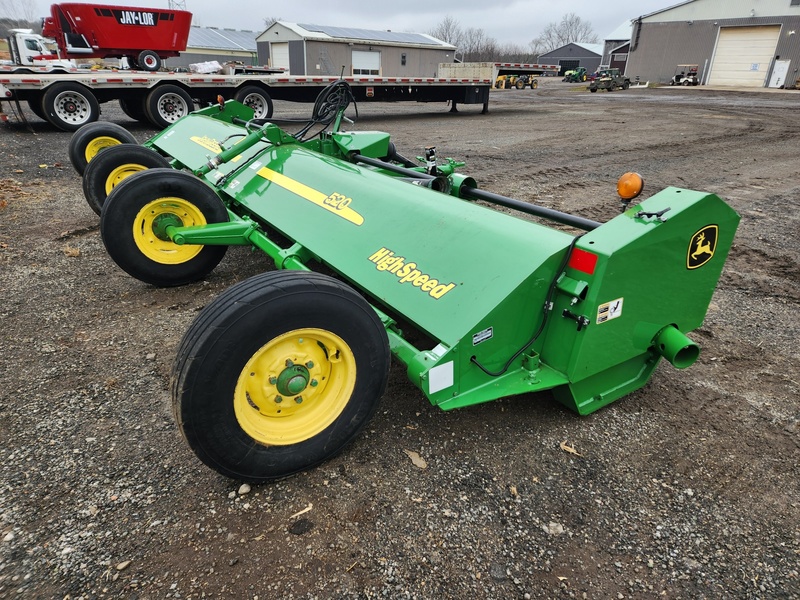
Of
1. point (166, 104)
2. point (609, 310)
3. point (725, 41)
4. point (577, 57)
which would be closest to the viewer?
point (609, 310)

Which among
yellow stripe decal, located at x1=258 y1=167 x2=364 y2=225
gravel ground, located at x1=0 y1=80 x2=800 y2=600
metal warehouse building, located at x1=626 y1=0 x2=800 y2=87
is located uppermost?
metal warehouse building, located at x1=626 y1=0 x2=800 y2=87

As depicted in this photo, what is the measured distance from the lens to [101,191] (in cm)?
454

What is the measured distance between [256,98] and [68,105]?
4149mm

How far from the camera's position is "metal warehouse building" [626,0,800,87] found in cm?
3058

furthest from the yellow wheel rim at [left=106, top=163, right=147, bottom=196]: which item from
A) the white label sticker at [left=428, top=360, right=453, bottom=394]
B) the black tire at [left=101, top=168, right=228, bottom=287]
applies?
the white label sticker at [left=428, top=360, right=453, bottom=394]

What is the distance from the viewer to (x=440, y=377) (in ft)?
6.79

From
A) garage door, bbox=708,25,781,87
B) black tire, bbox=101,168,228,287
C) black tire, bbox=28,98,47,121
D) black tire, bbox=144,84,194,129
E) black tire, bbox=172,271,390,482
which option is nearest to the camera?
black tire, bbox=172,271,390,482

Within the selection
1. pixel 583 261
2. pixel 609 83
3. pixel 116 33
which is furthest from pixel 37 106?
pixel 609 83

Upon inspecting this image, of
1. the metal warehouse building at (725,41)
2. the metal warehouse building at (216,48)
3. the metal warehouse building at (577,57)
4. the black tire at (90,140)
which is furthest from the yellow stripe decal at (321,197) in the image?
the metal warehouse building at (577,57)

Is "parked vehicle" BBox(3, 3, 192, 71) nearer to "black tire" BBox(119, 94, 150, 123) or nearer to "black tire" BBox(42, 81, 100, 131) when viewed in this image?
"black tire" BBox(119, 94, 150, 123)

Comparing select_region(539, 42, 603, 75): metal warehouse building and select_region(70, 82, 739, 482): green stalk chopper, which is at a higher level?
select_region(539, 42, 603, 75): metal warehouse building

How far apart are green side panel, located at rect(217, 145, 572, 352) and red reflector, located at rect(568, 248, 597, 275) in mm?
59

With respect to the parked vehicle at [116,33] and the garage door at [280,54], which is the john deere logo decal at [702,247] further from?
the garage door at [280,54]

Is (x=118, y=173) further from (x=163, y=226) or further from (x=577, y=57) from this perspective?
(x=577, y=57)
